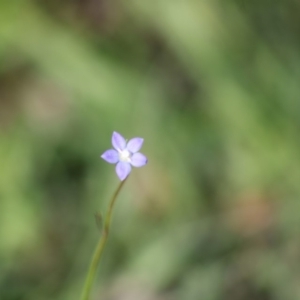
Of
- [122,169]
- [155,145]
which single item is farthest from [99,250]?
[155,145]

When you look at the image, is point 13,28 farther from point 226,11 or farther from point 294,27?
point 294,27

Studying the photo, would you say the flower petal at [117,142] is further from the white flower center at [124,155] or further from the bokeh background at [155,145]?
the bokeh background at [155,145]

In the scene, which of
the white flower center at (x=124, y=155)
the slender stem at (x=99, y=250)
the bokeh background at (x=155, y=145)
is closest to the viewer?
the slender stem at (x=99, y=250)

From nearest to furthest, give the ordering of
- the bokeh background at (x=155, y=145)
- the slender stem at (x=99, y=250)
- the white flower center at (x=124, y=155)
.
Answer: the slender stem at (x=99, y=250) → the white flower center at (x=124, y=155) → the bokeh background at (x=155, y=145)

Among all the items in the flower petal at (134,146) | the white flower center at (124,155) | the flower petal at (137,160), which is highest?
the flower petal at (134,146)

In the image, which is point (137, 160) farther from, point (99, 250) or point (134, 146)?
point (99, 250)

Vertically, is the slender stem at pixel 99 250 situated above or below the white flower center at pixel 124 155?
below

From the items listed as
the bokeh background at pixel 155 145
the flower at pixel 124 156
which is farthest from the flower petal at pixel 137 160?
the bokeh background at pixel 155 145

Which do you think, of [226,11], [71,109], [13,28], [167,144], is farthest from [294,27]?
[13,28]
